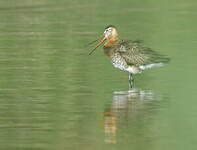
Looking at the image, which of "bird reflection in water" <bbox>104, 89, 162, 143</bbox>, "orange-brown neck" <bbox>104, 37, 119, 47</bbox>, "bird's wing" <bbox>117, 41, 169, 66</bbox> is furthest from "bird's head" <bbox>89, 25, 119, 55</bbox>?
"bird reflection in water" <bbox>104, 89, 162, 143</bbox>

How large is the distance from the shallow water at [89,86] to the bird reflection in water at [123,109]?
0.04 feet

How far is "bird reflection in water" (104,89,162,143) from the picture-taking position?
11462 mm

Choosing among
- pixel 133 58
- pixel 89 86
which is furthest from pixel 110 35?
pixel 89 86

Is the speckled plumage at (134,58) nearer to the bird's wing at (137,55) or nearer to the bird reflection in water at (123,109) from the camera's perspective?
the bird's wing at (137,55)

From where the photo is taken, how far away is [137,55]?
14688 mm

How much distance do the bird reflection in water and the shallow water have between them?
0.04ft

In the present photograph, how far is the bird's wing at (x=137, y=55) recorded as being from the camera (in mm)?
14672

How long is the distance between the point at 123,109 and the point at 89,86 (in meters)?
1.63

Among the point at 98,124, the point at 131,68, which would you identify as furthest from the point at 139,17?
the point at 98,124

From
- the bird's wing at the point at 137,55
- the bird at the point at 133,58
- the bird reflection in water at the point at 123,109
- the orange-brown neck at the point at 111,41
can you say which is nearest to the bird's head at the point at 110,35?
the orange-brown neck at the point at 111,41

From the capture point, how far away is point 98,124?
462 inches

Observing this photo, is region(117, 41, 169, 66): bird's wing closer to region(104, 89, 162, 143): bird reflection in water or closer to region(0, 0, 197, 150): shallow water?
region(0, 0, 197, 150): shallow water

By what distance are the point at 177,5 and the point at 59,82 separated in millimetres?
11226

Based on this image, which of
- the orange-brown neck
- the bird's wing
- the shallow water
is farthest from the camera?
the orange-brown neck
